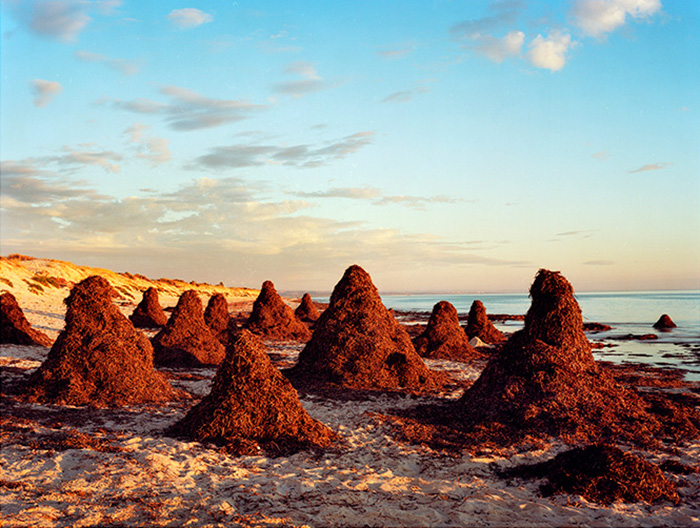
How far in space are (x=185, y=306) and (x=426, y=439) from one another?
35.1 feet

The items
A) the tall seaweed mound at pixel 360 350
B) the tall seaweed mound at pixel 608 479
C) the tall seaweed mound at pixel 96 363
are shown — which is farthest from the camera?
the tall seaweed mound at pixel 360 350

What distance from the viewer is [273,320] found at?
81.7 feet

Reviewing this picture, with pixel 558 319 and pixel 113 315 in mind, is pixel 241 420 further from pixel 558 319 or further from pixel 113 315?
pixel 558 319

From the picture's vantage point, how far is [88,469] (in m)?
6.71

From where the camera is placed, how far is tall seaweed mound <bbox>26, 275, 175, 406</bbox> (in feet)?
34.9

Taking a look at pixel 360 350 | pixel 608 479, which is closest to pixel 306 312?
pixel 360 350

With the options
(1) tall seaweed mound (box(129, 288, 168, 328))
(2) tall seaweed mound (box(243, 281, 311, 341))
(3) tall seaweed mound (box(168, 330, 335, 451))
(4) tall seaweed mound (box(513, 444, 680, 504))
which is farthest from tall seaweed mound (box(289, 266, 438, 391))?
(1) tall seaweed mound (box(129, 288, 168, 328))

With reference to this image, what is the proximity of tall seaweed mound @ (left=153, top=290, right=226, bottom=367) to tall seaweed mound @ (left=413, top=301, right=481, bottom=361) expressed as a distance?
7.53m

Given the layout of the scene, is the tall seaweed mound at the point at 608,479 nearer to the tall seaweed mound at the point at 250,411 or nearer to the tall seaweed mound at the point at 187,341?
the tall seaweed mound at the point at 250,411

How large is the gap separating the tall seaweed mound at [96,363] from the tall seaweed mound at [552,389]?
21.8ft

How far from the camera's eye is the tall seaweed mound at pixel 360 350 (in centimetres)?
1281

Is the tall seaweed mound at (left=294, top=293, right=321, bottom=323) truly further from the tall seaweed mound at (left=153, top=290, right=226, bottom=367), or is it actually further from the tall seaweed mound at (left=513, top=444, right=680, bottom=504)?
the tall seaweed mound at (left=513, top=444, right=680, bottom=504)

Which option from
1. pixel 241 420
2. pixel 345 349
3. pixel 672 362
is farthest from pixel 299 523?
pixel 672 362

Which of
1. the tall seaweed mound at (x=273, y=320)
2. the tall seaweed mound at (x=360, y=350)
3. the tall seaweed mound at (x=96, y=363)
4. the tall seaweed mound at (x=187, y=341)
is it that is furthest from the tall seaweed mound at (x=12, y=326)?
the tall seaweed mound at (x=360, y=350)
